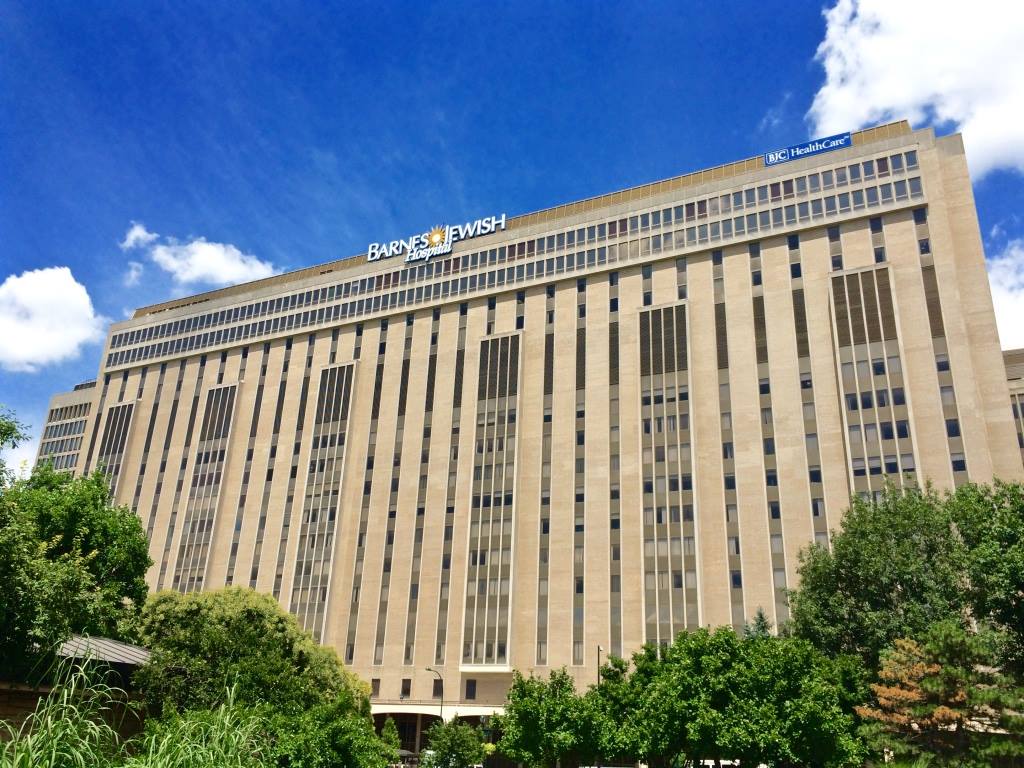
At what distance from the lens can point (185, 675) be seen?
42.2m

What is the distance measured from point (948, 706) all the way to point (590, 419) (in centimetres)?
5285

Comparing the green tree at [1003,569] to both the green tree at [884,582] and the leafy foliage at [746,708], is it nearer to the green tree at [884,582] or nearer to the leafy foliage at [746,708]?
the green tree at [884,582]

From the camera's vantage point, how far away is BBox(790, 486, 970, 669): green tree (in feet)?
154

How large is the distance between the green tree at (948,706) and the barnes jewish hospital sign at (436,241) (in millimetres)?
74760

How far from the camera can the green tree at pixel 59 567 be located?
1359 inches

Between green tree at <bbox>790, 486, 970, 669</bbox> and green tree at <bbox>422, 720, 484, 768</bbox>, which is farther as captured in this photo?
green tree at <bbox>422, 720, 484, 768</bbox>

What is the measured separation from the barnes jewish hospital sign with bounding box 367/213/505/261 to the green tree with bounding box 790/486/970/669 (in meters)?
63.3

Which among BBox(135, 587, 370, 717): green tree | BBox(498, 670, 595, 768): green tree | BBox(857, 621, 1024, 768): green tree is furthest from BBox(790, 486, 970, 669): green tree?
BBox(135, 587, 370, 717): green tree

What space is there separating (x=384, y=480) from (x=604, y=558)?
1190 inches

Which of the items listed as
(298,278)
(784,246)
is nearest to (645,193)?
(784,246)

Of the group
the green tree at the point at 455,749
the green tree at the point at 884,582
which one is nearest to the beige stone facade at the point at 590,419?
the green tree at the point at 455,749

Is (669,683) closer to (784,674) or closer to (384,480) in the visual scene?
(784,674)

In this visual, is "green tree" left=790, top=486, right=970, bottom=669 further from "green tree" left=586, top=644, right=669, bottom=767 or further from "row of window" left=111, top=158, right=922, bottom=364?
"row of window" left=111, top=158, right=922, bottom=364

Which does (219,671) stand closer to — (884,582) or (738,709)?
(738,709)
